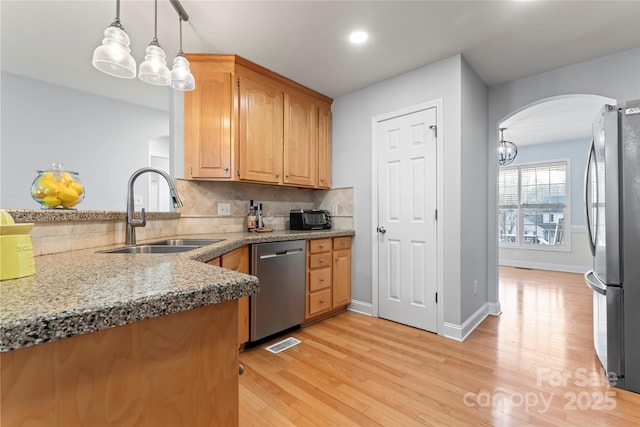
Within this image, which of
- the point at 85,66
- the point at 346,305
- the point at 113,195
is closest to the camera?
the point at 85,66

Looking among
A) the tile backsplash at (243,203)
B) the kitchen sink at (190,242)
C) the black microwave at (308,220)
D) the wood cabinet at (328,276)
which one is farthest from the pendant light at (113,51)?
the black microwave at (308,220)

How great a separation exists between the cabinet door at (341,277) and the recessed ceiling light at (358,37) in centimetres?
188

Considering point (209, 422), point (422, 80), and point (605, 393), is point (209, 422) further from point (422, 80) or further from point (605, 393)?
point (422, 80)

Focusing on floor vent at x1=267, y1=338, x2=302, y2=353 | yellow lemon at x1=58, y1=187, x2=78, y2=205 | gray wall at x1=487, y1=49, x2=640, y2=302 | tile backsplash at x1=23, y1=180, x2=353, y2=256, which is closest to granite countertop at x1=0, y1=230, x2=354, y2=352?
tile backsplash at x1=23, y1=180, x2=353, y2=256

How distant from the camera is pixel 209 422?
680 mm

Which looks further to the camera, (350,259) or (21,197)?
(350,259)

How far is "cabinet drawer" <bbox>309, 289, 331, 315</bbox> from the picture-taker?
2.70 m

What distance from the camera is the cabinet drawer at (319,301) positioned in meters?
2.70

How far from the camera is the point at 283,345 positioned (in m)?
2.32

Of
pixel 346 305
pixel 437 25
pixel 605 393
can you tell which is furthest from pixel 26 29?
pixel 605 393

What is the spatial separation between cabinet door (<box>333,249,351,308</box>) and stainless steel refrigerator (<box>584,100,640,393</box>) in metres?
1.96

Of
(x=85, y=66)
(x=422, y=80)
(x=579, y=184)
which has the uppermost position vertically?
(x=85, y=66)

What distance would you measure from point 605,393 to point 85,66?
15.4 feet

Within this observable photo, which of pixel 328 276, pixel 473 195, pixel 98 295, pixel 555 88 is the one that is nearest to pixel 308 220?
pixel 328 276
